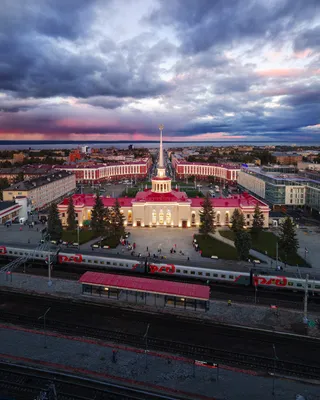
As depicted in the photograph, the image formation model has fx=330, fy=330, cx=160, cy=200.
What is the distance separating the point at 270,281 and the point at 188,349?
16.3m

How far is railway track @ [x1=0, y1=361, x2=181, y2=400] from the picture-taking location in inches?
863

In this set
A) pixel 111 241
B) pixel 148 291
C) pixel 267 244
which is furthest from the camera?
pixel 111 241

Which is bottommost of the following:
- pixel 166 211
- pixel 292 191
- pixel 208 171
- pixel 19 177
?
pixel 166 211

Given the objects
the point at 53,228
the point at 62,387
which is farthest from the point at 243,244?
the point at 53,228

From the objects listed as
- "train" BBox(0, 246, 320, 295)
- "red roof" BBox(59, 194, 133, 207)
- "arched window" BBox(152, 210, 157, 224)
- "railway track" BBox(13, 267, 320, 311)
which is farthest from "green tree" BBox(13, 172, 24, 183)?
"railway track" BBox(13, 267, 320, 311)

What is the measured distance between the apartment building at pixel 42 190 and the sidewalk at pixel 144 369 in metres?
60.8

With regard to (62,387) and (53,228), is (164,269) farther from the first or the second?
(53,228)

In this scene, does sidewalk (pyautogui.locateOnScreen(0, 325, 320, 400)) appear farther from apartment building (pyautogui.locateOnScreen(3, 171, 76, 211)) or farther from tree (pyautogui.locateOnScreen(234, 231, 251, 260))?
apartment building (pyautogui.locateOnScreen(3, 171, 76, 211))

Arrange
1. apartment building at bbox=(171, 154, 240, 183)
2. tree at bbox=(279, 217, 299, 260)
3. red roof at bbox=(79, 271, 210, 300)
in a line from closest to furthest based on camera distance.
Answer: red roof at bbox=(79, 271, 210, 300) → tree at bbox=(279, 217, 299, 260) → apartment building at bbox=(171, 154, 240, 183)

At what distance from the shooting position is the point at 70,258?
47000 millimetres

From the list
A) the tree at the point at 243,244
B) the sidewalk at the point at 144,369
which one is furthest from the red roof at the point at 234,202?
the sidewalk at the point at 144,369

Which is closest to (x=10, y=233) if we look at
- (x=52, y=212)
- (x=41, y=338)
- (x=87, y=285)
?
(x=52, y=212)

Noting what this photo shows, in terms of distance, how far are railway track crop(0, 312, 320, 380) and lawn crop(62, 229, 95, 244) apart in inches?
1154

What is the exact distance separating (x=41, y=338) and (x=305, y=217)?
69.8 m
